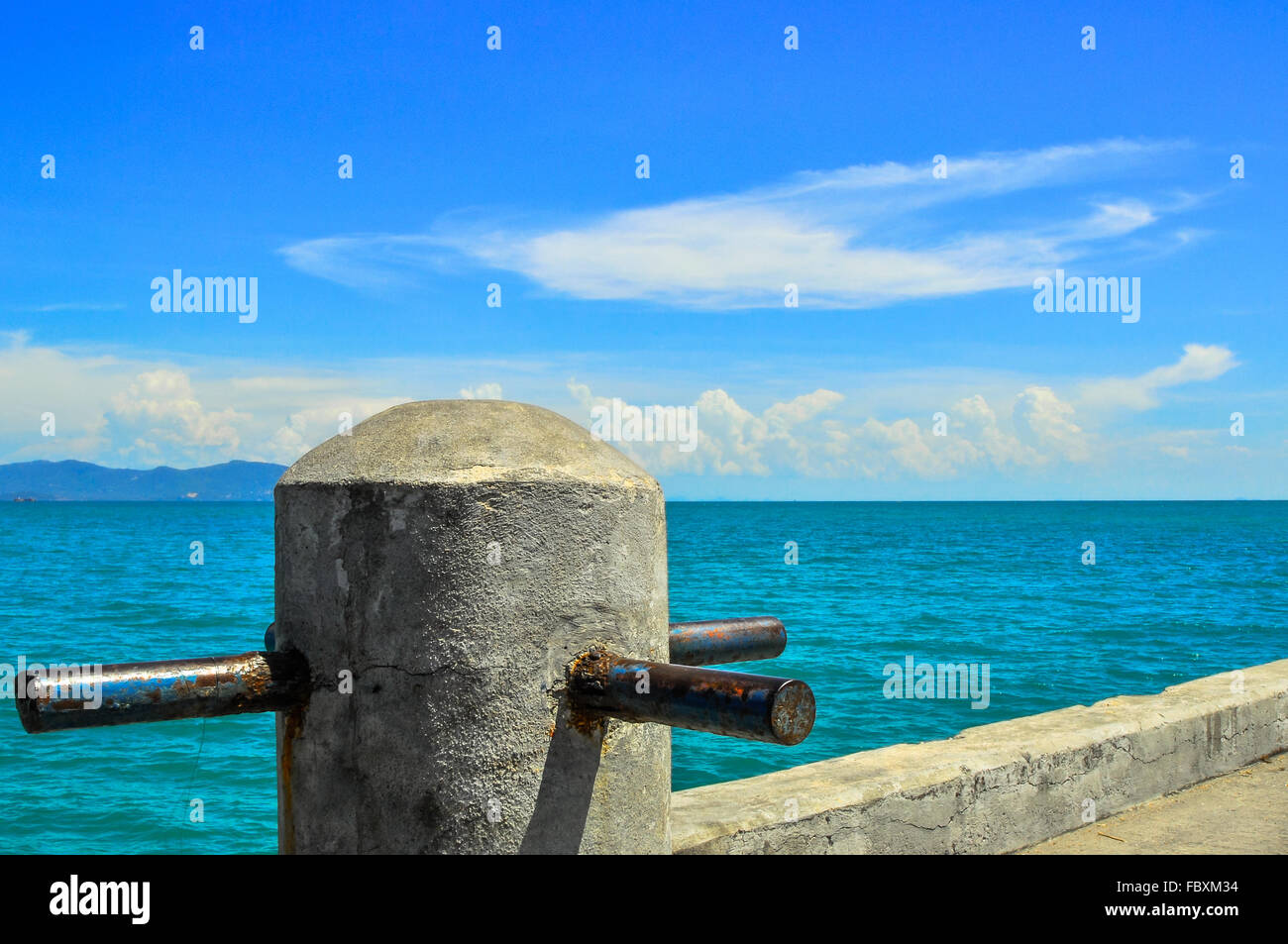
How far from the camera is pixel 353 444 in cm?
226

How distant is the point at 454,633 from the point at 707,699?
1.75 ft

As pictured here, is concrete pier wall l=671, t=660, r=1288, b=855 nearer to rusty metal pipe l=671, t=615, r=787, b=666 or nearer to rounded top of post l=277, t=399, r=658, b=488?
rusty metal pipe l=671, t=615, r=787, b=666

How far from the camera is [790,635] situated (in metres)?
25.5

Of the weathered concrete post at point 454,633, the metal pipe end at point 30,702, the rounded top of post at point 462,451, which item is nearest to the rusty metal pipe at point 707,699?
the weathered concrete post at point 454,633

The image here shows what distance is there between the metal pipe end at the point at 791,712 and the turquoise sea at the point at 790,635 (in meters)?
4.40

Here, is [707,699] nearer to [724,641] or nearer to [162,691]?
[724,641]

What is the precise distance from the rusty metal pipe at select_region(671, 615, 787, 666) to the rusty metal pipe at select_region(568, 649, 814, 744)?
1.56 ft

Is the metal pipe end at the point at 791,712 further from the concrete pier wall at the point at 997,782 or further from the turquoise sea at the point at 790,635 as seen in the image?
the turquoise sea at the point at 790,635

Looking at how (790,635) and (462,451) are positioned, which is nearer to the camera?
(462,451)

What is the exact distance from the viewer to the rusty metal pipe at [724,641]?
260 cm

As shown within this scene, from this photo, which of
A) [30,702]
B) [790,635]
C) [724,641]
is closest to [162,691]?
[30,702]
